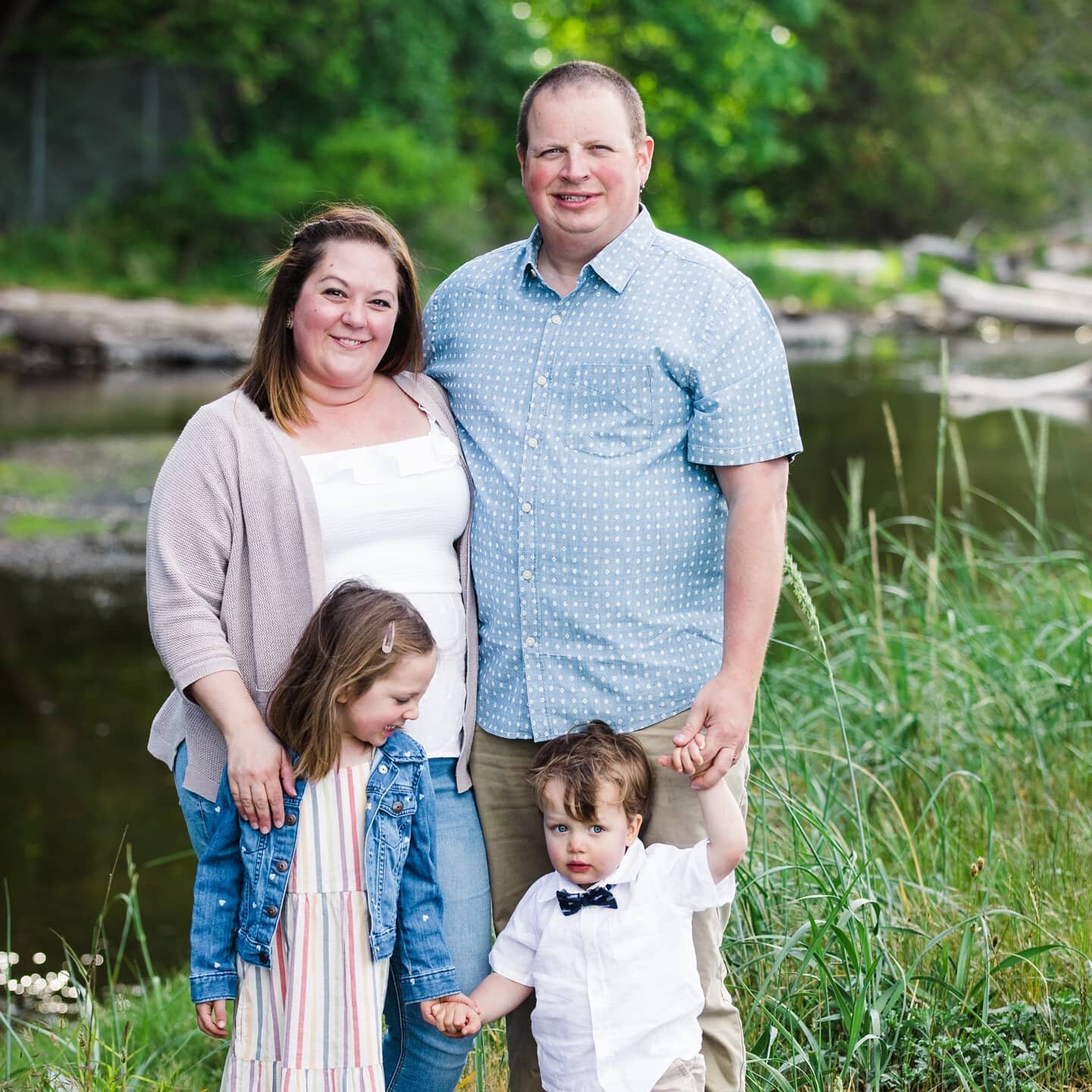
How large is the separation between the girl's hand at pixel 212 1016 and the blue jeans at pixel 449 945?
311 mm

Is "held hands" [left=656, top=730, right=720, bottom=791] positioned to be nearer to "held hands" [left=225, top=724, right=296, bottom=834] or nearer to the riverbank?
the riverbank

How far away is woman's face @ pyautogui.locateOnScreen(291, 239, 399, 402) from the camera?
2.61 meters

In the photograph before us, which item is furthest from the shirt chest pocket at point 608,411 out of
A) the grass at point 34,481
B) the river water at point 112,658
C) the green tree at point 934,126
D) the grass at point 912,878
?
the green tree at point 934,126

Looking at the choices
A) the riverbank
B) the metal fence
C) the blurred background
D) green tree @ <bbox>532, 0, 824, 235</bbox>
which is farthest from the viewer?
green tree @ <bbox>532, 0, 824, 235</bbox>

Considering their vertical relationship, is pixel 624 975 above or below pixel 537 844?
below

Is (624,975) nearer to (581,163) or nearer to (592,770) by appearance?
(592,770)

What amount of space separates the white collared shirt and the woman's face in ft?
3.13

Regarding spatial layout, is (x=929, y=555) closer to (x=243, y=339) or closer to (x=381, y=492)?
(x=381, y=492)

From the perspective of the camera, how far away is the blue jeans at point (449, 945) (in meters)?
2.57

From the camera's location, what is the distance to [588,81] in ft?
8.58

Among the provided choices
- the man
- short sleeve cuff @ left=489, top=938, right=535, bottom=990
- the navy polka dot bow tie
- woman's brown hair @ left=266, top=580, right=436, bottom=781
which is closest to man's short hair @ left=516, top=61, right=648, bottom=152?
the man

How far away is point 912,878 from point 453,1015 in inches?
55.5

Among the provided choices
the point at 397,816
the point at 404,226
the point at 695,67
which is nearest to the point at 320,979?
the point at 397,816

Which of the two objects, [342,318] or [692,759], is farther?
[342,318]
